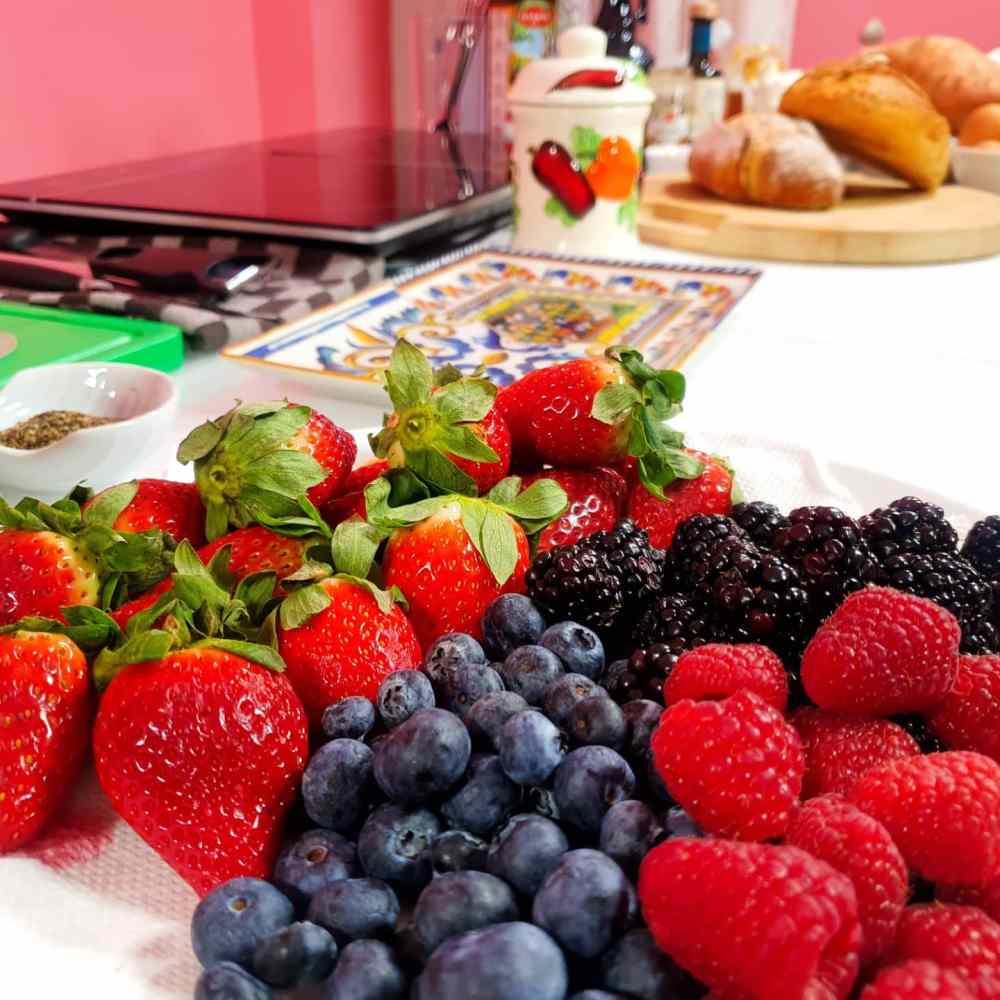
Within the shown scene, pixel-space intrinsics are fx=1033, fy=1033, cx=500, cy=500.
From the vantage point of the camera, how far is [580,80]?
1599mm

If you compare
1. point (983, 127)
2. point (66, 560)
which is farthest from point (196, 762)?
point (983, 127)

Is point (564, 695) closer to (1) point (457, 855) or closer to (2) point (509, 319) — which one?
(1) point (457, 855)

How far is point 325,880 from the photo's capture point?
48cm

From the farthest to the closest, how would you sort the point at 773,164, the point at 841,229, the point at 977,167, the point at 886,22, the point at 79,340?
the point at 886,22
the point at 977,167
the point at 773,164
the point at 841,229
the point at 79,340

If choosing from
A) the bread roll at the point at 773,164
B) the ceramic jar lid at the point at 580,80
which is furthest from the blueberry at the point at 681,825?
the bread roll at the point at 773,164

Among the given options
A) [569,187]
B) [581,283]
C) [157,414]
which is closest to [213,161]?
[569,187]

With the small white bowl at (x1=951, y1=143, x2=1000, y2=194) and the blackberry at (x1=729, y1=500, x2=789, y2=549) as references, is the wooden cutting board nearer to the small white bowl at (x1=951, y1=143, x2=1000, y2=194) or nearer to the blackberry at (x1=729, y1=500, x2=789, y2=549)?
the small white bowl at (x1=951, y1=143, x2=1000, y2=194)

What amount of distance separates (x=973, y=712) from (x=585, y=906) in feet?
0.83

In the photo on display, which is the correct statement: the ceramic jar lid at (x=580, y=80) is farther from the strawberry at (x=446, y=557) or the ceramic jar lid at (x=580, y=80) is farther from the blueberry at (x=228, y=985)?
the blueberry at (x=228, y=985)

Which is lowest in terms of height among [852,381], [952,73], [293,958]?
[852,381]

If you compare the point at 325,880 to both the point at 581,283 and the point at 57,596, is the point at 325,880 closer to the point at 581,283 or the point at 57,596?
the point at 57,596

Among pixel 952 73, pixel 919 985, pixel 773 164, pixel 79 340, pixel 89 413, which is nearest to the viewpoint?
pixel 919 985

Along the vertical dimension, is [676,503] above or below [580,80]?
below

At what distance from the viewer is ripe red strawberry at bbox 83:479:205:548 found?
2.25ft
